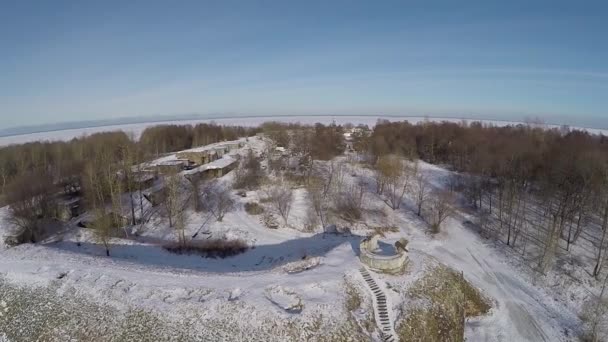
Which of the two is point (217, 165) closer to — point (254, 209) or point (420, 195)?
point (254, 209)

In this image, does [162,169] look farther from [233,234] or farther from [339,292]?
[339,292]

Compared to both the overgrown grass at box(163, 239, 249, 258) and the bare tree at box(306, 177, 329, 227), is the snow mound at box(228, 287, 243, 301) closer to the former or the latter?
the overgrown grass at box(163, 239, 249, 258)

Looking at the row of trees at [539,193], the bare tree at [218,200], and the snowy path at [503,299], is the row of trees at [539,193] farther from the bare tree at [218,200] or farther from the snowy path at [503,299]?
the bare tree at [218,200]

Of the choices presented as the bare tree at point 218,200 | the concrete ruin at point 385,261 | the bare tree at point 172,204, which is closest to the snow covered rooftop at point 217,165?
the bare tree at point 218,200

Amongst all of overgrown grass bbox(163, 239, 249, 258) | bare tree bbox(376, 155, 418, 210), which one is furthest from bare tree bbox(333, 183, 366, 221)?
overgrown grass bbox(163, 239, 249, 258)

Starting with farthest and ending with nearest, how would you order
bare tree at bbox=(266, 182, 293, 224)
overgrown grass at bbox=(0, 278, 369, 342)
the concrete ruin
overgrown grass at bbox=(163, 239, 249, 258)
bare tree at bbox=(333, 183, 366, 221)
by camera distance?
bare tree at bbox=(333, 183, 366, 221) < bare tree at bbox=(266, 182, 293, 224) < overgrown grass at bbox=(163, 239, 249, 258) < the concrete ruin < overgrown grass at bbox=(0, 278, 369, 342)

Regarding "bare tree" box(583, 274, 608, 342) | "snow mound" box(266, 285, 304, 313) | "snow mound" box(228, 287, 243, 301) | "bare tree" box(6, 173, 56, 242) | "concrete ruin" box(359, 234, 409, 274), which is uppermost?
"bare tree" box(6, 173, 56, 242)

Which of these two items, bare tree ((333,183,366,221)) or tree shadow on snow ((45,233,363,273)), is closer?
tree shadow on snow ((45,233,363,273))

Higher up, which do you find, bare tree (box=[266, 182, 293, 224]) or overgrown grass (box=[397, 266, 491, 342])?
bare tree (box=[266, 182, 293, 224])
